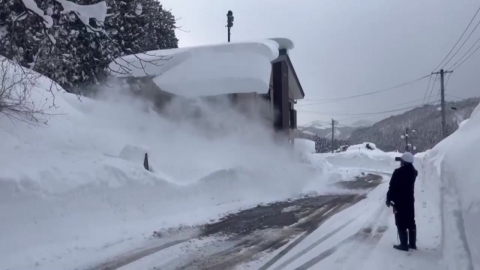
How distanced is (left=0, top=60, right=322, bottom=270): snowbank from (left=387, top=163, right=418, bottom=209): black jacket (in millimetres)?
4634

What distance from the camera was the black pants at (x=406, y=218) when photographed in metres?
6.79

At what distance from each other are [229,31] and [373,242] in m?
26.4

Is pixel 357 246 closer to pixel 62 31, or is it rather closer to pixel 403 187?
pixel 403 187

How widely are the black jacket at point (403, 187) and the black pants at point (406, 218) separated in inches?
2.0

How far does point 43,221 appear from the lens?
739 cm

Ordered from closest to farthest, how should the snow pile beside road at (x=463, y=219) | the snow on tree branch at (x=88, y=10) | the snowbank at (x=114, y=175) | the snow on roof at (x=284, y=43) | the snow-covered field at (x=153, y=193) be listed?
the snow pile beside road at (x=463, y=219)
the snow-covered field at (x=153, y=193)
the snow on tree branch at (x=88, y=10)
the snowbank at (x=114, y=175)
the snow on roof at (x=284, y=43)

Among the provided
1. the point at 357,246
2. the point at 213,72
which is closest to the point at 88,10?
the point at 357,246

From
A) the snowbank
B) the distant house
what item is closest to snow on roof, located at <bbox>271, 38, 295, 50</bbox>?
the distant house

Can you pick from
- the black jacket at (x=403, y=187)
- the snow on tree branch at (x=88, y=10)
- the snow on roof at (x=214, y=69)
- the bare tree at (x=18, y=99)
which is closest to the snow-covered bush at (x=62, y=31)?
the snow on tree branch at (x=88, y=10)

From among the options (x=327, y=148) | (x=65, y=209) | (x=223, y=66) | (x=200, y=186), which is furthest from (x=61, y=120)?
(x=327, y=148)

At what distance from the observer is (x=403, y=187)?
687 cm

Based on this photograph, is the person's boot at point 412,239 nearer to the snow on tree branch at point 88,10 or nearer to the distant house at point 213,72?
the snow on tree branch at point 88,10

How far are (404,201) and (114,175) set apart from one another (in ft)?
20.4

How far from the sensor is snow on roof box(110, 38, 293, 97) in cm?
1755
